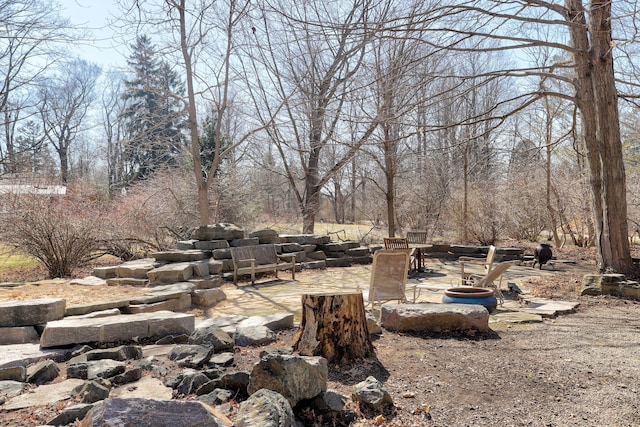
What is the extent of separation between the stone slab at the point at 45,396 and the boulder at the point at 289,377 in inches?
48.7

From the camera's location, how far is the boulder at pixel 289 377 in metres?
2.87

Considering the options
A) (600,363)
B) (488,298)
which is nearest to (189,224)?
(488,298)

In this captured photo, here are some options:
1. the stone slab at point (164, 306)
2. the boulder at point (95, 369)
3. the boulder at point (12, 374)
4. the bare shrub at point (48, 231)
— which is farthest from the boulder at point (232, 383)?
the bare shrub at point (48, 231)

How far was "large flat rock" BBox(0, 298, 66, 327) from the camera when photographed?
4430 millimetres

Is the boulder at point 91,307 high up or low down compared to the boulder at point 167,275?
down

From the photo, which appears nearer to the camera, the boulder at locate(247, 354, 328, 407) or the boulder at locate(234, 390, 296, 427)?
the boulder at locate(234, 390, 296, 427)

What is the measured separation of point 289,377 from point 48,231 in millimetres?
7318

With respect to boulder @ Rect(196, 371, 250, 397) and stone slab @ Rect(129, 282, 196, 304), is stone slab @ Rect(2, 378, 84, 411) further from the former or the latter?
stone slab @ Rect(129, 282, 196, 304)

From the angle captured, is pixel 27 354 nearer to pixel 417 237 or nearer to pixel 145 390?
pixel 145 390

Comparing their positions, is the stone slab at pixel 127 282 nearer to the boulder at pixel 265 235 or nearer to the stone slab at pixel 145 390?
the boulder at pixel 265 235

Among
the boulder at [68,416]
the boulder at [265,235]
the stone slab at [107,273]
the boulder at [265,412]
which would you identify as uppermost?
the boulder at [265,235]

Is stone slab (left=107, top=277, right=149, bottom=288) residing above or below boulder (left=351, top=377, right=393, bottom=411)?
above

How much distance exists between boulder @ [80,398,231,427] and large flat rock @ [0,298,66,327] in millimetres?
3076

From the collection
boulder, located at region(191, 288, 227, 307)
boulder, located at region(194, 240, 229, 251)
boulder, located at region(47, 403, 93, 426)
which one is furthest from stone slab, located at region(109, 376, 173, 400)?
boulder, located at region(194, 240, 229, 251)
